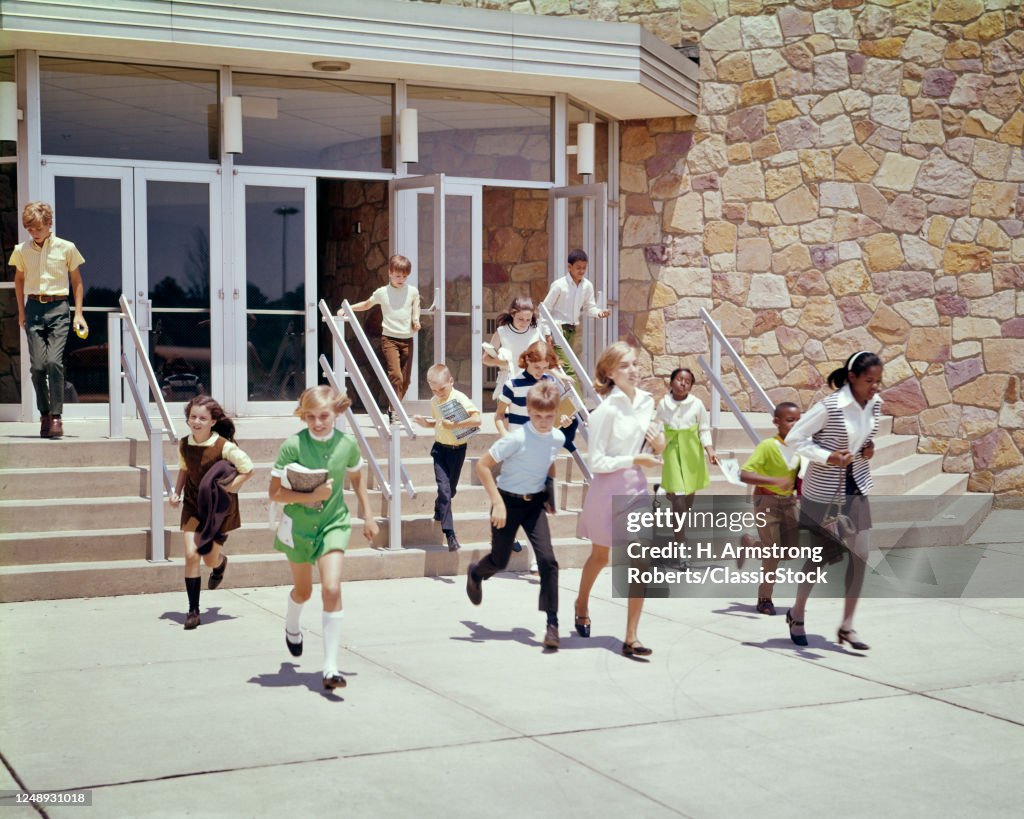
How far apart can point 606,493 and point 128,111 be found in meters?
7.88

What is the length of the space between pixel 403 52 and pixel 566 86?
196 centimetres

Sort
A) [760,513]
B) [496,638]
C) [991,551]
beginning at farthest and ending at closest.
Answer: [991,551] < [760,513] < [496,638]

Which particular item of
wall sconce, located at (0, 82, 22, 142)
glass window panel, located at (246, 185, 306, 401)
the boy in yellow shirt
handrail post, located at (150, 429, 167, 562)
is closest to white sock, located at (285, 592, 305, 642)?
handrail post, located at (150, 429, 167, 562)

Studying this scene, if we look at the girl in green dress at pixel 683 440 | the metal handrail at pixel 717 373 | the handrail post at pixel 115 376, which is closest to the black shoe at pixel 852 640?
the girl in green dress at pixel 683 440

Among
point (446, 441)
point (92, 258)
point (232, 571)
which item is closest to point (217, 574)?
point (232, 571)

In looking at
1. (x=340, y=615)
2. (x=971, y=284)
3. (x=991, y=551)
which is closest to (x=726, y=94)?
(x=971, y=284)

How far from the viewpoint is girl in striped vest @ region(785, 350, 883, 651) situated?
6.82 metres

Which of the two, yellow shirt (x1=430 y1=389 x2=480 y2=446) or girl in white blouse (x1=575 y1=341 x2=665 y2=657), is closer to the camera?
girl in white blouse (x1=575 y1=341 x2=665 y2=657)

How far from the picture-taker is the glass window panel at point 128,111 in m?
12.4

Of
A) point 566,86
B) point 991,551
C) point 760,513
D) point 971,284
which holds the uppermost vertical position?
point 566,86

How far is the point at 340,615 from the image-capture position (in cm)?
601

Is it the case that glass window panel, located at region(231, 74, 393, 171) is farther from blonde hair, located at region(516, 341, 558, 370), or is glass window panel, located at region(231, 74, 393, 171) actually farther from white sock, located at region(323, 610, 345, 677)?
→ white sock, located at region(323, 610, 345, 677)

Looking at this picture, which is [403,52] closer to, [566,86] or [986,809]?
[566,86]

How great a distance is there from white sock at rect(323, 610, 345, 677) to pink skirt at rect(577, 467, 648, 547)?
4.83 ft
